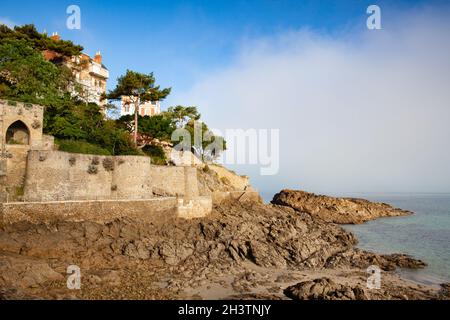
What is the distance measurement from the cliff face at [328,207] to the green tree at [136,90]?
52.5 ft

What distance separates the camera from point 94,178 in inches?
642

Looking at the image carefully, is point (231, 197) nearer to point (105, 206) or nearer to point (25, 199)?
point (105, 206)

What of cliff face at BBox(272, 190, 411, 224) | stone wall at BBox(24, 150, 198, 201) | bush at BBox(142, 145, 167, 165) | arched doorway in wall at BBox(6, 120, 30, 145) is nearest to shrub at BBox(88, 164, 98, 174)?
stone wall at BBox(24, 150, 198, 201)

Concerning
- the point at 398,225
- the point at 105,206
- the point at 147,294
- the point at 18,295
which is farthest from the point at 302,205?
the point at 18,295

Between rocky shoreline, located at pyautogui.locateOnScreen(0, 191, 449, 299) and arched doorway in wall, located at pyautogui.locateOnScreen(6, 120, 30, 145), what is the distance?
5293 millimetres

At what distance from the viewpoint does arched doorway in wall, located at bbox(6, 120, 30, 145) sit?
16091mm

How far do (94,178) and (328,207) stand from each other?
70.9ft

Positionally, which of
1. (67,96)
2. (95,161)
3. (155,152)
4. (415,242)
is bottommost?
(415,242)

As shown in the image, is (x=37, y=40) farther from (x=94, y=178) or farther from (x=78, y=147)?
(x=94, y=178)

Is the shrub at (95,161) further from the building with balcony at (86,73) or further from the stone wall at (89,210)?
the building with balcony at (86,73)

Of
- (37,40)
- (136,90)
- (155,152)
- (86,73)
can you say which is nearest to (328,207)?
(155,152)

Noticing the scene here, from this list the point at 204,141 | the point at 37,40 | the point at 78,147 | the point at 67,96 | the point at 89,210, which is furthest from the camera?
the point at 204,141

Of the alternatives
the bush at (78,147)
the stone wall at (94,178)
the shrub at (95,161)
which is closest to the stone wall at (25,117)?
the bush at (78,147)

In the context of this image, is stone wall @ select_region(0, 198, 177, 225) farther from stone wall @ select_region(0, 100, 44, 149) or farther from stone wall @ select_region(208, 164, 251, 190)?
stone wall @ select_region(208, 164, 251, 190)
